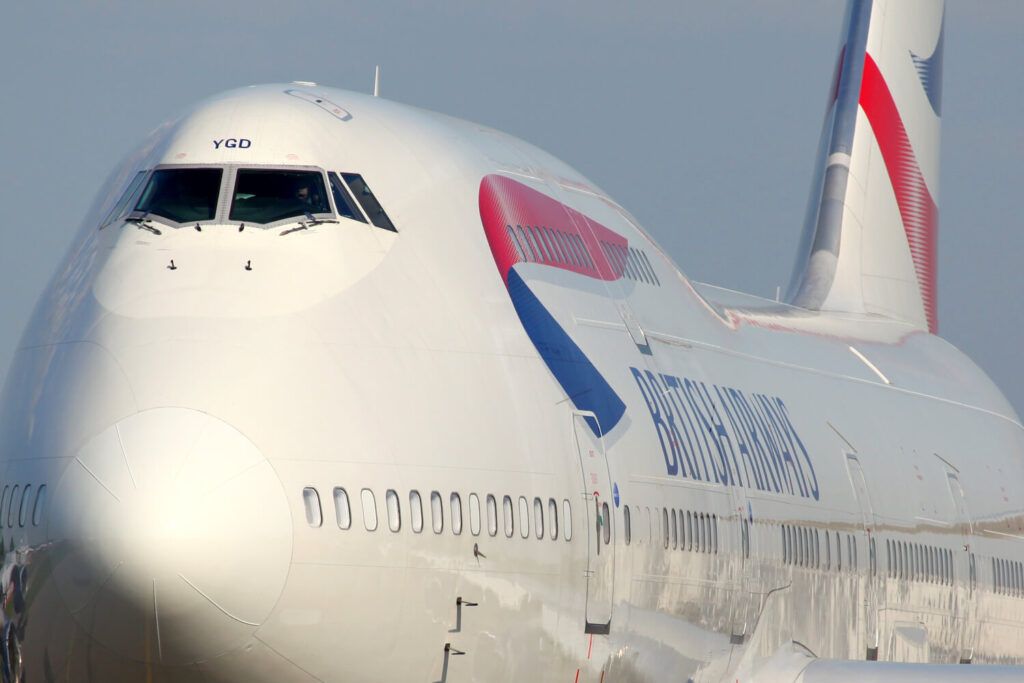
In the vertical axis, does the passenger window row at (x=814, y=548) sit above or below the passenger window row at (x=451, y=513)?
below

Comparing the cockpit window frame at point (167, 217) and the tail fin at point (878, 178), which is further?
the tail fin at point (878, 178)

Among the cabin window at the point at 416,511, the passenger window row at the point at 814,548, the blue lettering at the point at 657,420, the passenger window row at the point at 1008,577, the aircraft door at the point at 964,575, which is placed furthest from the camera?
the passenger window row at the point at 1008,577

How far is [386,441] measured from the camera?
10219 millimetres

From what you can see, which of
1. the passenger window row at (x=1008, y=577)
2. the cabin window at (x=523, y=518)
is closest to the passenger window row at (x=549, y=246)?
the cabin window at (x=523, y=518)

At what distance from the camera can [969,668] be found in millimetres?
15320

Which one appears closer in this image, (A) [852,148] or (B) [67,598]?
(B) [67,598]

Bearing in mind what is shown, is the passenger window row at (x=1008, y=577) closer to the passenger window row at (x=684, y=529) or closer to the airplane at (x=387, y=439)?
the airplane at (x=387, y=439)

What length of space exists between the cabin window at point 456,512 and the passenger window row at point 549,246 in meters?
2.64


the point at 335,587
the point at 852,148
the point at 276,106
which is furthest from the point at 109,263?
the point at 852,148

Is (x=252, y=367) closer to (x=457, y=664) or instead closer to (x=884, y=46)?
(x=457, y=664)

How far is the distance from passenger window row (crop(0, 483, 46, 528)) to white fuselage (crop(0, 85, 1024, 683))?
0.11 ft

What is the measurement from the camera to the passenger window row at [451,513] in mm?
9742

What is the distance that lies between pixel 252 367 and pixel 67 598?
1.67 meters

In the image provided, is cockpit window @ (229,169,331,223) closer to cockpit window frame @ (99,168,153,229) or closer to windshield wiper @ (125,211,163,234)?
windshield wiper @ (125,211,163,234)
